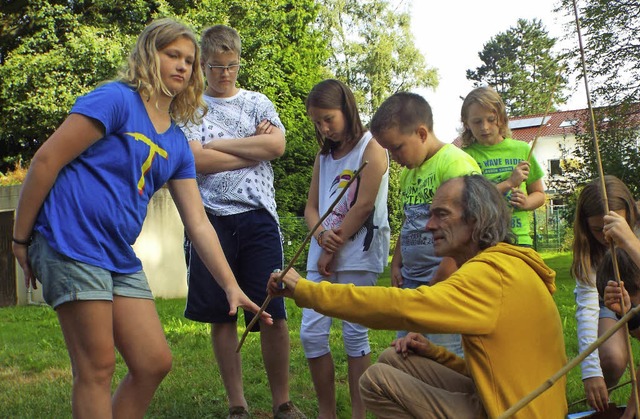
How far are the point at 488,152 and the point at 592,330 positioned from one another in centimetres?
134

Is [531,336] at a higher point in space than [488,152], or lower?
lower

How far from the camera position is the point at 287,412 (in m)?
4.19

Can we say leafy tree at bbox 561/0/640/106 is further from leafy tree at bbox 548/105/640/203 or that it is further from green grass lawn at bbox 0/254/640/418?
green grass lawn at bbox 0/254/640/418

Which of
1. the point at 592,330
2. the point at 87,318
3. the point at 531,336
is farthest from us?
the point at 592,330

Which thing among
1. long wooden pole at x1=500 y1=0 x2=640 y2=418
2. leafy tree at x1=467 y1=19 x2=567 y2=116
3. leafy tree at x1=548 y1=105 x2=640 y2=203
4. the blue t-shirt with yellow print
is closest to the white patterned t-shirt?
the blue t-shirt with yellow print

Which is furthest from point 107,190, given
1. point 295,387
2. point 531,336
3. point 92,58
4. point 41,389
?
point 92,58

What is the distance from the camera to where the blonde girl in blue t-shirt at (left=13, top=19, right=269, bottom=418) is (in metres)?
2.84

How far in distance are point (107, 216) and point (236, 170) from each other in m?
1.40

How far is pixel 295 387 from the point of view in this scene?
500cm

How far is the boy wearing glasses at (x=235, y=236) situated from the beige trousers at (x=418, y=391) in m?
1.30

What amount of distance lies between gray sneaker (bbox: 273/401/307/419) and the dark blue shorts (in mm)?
497

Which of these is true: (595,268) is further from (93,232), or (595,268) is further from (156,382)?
(93,232)

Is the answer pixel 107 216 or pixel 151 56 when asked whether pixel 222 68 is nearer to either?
pixel 151 56

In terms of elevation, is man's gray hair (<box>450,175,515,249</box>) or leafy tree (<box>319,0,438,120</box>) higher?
leafy tree (<box>319,0,438,120</box>)
